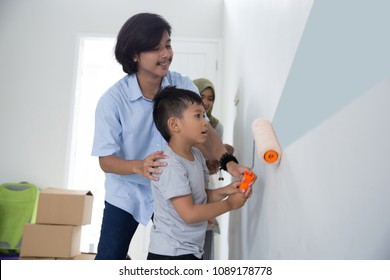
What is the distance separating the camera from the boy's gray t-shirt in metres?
1.16

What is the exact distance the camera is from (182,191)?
1137 millimetres

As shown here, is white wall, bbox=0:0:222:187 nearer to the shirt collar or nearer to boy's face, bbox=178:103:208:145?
the shirt collar

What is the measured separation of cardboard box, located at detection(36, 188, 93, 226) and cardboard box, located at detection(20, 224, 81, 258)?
4 cm

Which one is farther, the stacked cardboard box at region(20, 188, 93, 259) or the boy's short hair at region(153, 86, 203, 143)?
the stacked cardboard box at region(20, 188, 93, 259)

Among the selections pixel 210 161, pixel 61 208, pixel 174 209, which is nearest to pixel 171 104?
pixel 174 209

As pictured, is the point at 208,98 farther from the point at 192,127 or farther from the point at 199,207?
the point at 199,207

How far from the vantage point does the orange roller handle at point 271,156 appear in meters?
1.02

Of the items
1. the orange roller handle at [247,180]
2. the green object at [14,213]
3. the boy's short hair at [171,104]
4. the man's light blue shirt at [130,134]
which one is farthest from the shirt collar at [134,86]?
the green object at [14,213]

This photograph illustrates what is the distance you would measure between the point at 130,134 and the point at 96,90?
13.0 feet

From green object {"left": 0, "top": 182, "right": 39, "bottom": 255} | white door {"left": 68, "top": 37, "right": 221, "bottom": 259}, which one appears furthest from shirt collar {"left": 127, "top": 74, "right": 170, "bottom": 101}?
green object {"left": 0, "top": 182, "right": 39, "bottom": 255}

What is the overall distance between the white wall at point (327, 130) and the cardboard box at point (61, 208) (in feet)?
6.58
